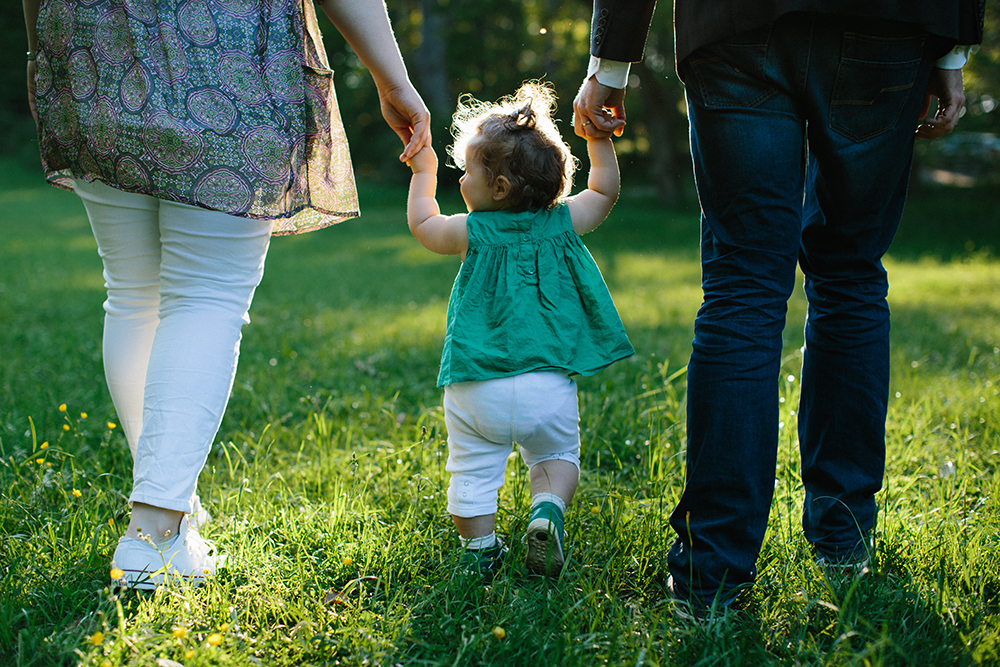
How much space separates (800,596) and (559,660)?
579 millimetres

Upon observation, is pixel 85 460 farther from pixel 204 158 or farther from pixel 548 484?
pixel 548 484

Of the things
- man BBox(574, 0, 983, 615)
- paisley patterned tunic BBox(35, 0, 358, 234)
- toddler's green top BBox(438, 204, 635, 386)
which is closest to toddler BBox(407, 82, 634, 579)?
toddler's green top BBox(438, 204, 635, 386)

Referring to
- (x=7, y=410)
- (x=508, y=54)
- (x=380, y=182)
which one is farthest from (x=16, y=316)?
(x=508, y=54)

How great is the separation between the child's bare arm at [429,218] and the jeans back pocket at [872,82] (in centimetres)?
88

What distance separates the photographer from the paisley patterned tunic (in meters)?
1.73

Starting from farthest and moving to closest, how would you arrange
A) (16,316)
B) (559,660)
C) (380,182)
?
(380,182)
(16,316)
(559,660)

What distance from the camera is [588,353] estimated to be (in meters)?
2.00

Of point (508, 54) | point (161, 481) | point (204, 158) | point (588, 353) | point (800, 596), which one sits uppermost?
point (508, 54)

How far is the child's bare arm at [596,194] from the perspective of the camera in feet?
6.72

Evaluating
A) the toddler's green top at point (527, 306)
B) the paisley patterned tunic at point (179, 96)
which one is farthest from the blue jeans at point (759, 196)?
the paisley patterned tunic at point (179, 96)

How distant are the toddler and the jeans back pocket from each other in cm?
57

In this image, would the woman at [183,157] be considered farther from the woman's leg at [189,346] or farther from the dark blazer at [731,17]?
the dark blazer at [731,17]

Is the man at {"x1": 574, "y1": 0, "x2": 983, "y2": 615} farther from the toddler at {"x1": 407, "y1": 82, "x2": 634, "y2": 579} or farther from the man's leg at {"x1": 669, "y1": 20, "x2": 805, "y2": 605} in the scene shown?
the toddler at {"x1": 407, "y1": 82, "x2": 634, "y2": 579}

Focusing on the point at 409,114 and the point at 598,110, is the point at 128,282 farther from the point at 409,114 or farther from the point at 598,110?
the point at 598,110
